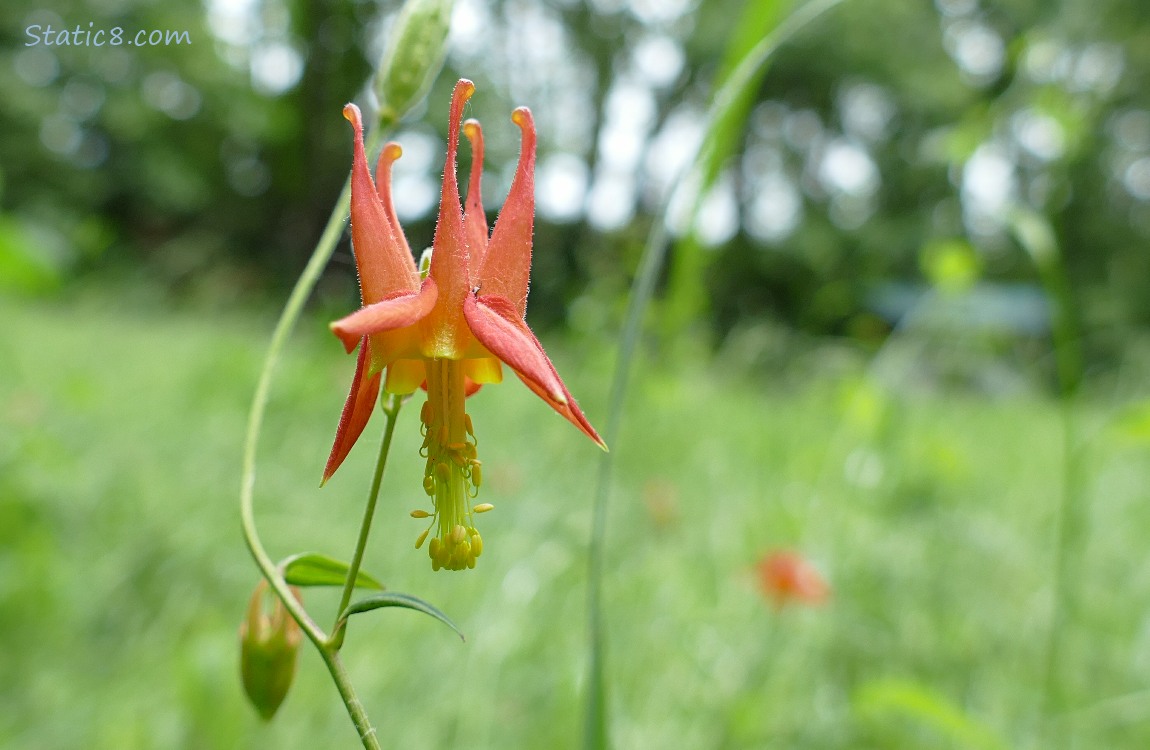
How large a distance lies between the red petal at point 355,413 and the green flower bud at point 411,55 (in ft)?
1.18

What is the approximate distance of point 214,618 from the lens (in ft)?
5.55

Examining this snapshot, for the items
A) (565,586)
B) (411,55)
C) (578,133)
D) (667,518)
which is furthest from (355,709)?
(578,133)

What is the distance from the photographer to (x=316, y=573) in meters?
0.53

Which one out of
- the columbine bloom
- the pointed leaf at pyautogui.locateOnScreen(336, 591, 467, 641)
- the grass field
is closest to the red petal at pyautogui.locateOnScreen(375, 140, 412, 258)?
the columbine bloom

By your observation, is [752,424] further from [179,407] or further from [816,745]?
[816,745]

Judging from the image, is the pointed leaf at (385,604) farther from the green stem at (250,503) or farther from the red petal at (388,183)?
the red petal at (388,183)

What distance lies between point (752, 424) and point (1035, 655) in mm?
2304

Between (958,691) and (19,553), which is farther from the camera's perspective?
(958,691)

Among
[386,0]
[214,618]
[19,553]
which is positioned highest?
[386,0]

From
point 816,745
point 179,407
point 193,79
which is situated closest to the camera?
point 816,745

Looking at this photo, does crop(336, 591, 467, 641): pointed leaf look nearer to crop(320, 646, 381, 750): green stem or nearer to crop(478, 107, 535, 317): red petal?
crop(320, 646, 381, 750): green stem

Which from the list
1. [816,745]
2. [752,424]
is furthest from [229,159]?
[816,745]

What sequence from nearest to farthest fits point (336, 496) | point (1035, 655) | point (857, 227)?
point (1035, 655) → point (336, 496) → point (857, 227)

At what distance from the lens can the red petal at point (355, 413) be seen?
1.39 ft
